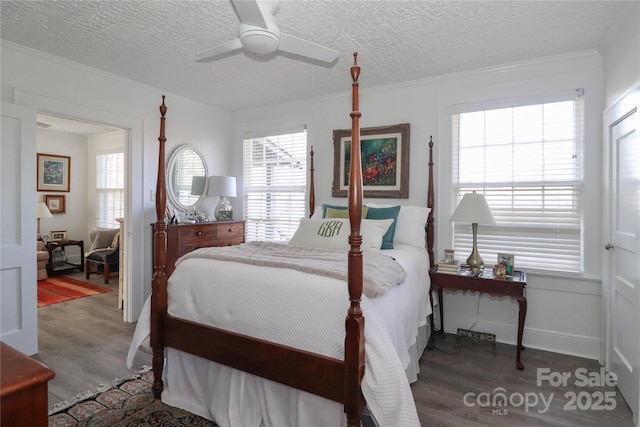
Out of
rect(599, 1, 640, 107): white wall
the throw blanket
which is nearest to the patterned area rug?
the throw blanket

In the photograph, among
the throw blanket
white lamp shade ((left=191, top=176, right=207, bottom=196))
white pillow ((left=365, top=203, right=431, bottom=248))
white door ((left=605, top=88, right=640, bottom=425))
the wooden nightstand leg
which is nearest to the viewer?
the throw blanket

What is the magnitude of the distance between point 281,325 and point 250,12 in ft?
5.19

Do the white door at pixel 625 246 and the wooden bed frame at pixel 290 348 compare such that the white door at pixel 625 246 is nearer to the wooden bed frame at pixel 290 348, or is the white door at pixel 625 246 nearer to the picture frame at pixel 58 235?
the wooden bed frame at pixel 290 348

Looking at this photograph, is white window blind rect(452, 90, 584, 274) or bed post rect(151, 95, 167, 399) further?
white window blind rect(452, 90, 584, 274)

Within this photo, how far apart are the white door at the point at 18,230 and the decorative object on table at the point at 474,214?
3.64 meters

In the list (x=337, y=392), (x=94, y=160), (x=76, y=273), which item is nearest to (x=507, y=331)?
(x=337, y=392)

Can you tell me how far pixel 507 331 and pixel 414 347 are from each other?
49.8 inches

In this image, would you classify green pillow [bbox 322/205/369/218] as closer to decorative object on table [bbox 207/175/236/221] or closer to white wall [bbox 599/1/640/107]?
decorative object on table [bbox 207/175/236/221]

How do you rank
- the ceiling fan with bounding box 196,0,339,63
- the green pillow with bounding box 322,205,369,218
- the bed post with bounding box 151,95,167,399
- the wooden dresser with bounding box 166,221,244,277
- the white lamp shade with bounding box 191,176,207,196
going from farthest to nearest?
the white lamp shade with bounding box 191,176,207,196 → the wooden dresser with bounding box 166,221,244,277 → the green pillow with bounding box 322,205,369,218 → the bed post with bounding box 151,95,167,399 → the ceiling fan with bounding box 196,0,339,63

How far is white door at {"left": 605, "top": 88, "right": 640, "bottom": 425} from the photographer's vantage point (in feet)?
6.88

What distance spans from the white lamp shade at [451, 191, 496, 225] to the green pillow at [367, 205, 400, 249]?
0.53 metres

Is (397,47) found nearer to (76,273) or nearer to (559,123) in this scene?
(559,123)

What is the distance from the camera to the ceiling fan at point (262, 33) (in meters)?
1.71

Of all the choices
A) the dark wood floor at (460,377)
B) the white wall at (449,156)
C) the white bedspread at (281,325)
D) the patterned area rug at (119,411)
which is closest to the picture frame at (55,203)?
the dark wood floor at (460,377)
